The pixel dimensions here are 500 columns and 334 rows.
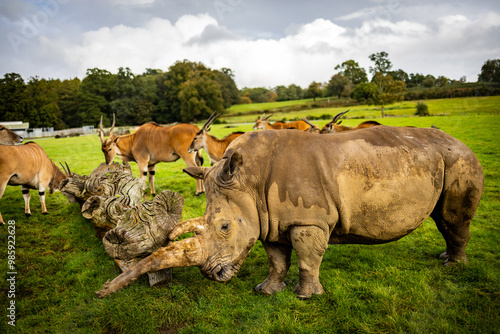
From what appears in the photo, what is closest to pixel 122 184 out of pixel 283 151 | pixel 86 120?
pixel 283 151

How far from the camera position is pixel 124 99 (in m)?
68.9

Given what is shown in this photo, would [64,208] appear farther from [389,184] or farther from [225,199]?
[389,184]

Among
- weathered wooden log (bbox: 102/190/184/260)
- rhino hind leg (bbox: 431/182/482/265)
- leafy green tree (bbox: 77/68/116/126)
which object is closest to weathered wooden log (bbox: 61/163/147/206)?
weathered wooden log (bbox: 102/190/184/260)

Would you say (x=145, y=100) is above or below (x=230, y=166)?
above

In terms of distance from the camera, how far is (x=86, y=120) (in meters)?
69.4

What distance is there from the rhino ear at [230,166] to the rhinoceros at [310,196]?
0.01 metres

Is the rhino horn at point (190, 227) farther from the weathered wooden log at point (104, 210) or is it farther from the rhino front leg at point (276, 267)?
the weathered wooden log at point (104, 210)

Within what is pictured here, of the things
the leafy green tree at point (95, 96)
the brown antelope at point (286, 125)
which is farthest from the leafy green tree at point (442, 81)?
the leafy green tree at point (95, 96)

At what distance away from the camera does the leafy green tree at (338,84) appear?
3223 inches

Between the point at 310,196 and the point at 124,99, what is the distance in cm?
7469

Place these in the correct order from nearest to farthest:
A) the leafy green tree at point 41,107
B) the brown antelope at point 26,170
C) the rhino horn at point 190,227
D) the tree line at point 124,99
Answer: the rhino horn at point 190,227, the brown antelope at point 26,170, the leafy green tree at point 41,107, the tree line at point 124,99

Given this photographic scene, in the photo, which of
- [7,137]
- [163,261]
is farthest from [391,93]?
[163,261]

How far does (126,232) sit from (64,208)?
679cm

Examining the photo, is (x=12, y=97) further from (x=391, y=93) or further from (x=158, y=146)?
(x=391, y=93)
